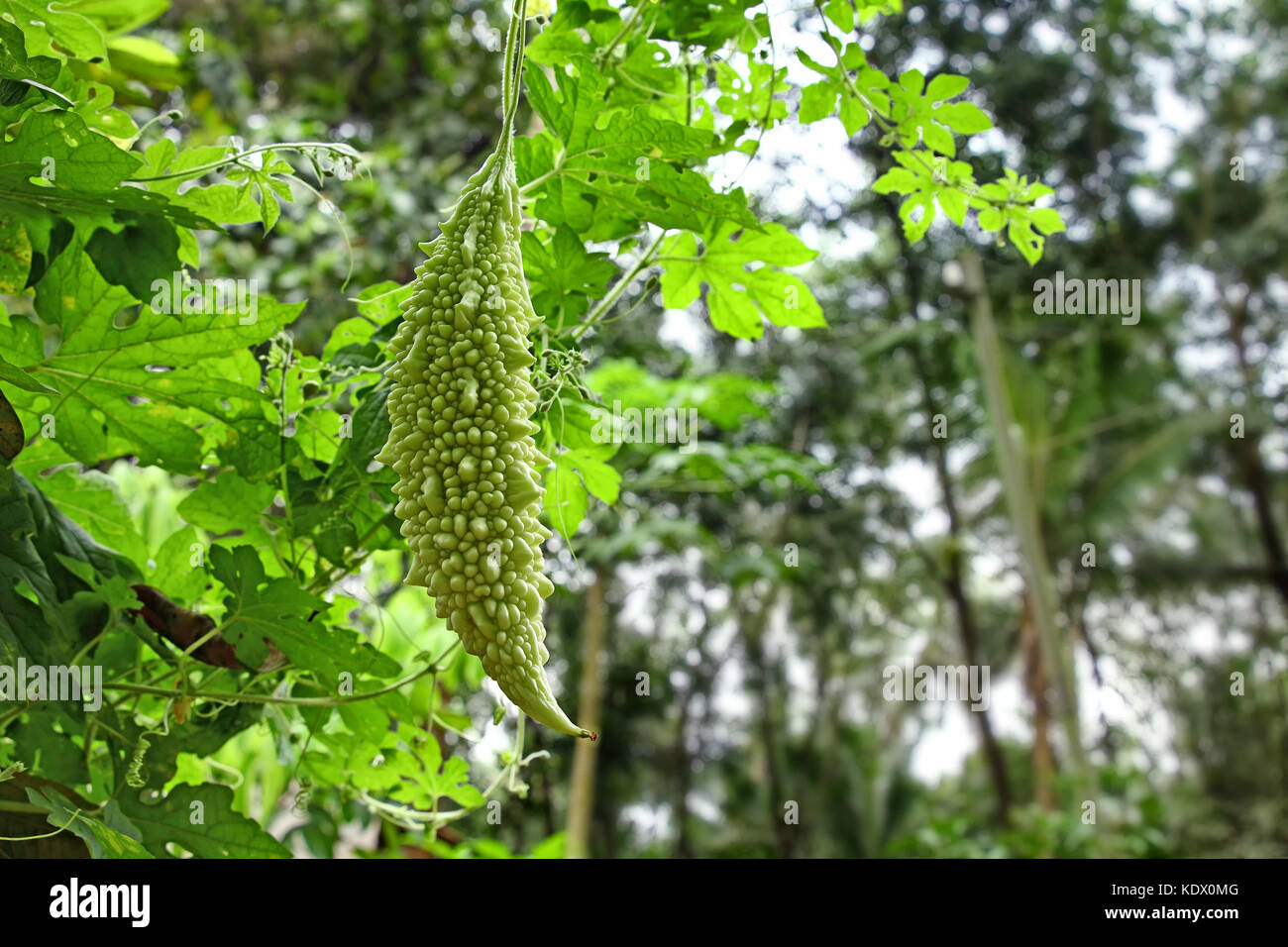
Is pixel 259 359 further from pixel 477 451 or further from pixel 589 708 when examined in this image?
pixel 589 708

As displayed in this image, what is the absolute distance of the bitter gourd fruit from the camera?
0.42m

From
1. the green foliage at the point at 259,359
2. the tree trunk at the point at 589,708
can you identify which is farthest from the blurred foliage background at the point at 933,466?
the green foliage at the point at 259,359

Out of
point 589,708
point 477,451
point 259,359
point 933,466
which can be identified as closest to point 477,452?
point 477,451

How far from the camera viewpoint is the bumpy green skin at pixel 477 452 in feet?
1.36

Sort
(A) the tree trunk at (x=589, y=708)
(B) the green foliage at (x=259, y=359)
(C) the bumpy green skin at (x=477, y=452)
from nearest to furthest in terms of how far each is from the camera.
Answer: (C) the bumpy green skin at (x=477, y=452), (B) the green foliage at (x=259, y=359), (A) the tree trunk at (x=589, y=708)

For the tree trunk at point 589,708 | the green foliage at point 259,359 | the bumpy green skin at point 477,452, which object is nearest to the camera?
the bumpy green skin at point 477,452

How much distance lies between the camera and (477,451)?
0.42m

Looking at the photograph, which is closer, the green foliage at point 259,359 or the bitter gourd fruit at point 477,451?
the bitter gourd fruit at point 477,451

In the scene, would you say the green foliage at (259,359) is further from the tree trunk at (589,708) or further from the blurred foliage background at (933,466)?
the tree trunk at (589,708)

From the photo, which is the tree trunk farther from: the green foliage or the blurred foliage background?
the green foliage

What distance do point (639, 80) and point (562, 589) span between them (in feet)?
1.17

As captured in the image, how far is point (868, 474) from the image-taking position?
5684 mm
